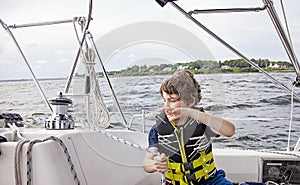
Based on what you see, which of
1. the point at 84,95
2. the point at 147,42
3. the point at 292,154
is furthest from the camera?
the point at 292,154

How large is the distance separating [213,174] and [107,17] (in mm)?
625

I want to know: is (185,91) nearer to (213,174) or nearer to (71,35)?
(213,174)

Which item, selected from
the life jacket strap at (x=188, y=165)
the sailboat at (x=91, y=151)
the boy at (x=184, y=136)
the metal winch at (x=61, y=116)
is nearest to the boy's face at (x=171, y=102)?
the boy at (x=184, y=136)

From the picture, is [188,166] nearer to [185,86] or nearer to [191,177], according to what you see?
[191,177]

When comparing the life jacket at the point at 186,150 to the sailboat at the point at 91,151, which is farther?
the life jacket at the point at 186,150

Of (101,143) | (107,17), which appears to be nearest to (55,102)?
(101,143)

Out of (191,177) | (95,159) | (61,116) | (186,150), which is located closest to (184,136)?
(186,150)

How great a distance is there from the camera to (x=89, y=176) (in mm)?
1061

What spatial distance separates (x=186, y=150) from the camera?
105cm

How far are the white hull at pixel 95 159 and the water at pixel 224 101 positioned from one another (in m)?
0.11

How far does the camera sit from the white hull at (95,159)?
85cm

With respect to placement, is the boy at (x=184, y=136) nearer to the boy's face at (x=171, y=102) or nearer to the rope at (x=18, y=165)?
the boy's face at (x=171, y=102)

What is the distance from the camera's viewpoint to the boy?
92 cm

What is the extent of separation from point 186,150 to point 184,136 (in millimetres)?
44
